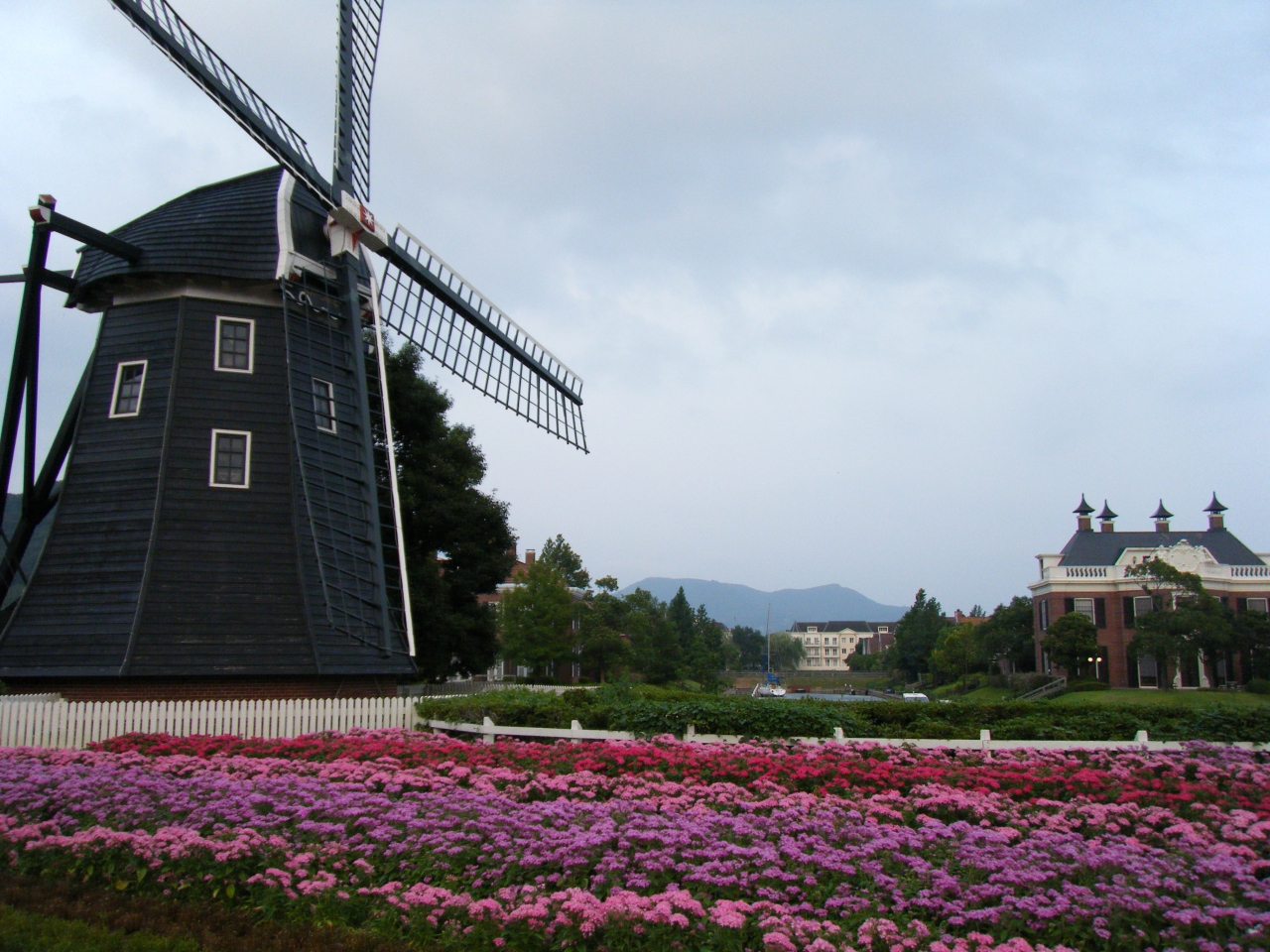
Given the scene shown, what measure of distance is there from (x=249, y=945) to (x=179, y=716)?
10582mm

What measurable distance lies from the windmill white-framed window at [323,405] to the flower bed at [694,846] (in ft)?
28.5

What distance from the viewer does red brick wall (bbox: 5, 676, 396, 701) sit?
1666 cm

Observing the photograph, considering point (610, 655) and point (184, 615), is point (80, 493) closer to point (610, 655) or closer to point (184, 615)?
point (184, 615)

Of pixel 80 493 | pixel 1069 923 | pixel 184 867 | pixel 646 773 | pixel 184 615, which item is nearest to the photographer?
pixel 1069 923

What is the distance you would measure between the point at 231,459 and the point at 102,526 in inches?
99.8

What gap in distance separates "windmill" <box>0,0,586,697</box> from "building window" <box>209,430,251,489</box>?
3 cm

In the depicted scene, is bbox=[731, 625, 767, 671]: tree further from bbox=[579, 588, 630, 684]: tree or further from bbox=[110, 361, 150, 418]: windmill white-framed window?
bbox=[110, 361, 150, 418]: windmill white-framed window

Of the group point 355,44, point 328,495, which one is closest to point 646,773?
point 328,495

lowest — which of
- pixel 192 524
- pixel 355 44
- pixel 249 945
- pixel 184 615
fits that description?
pixel 249 945

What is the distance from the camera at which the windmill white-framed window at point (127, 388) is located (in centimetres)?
1892

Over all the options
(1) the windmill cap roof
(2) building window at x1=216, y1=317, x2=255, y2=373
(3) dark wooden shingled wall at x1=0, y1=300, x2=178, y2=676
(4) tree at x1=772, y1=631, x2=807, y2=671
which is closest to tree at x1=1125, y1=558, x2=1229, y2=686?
(1) the windmill cap roof

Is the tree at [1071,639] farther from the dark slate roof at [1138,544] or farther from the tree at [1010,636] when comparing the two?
the tree at [1010,636]

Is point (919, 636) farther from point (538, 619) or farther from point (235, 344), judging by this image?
point (235, 344)

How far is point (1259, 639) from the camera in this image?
4791 cm
